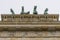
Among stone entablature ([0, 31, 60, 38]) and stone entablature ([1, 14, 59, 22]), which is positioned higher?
stone entablature ([1, 14, 59, 22])

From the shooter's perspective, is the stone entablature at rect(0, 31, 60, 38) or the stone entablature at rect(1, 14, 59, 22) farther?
the stone entablature at rect(1, 14, 59, 22)

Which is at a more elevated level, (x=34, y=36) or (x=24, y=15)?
(x=24, y=15)

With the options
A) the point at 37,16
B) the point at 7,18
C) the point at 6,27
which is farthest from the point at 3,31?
the point at 37,16

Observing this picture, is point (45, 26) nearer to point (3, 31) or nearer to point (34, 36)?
point (34, 36)

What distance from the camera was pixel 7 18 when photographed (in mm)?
17109

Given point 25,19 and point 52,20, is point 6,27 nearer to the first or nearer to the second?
point 25,19

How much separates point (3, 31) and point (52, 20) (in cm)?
361

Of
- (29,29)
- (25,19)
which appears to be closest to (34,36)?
(29,29)

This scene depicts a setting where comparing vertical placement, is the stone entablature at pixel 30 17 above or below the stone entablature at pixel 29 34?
above

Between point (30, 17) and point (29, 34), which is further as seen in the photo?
point (30, 17)

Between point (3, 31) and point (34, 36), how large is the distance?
2.16 m

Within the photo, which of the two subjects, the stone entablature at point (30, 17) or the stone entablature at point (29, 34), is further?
the stone entablature at point (30, 17)

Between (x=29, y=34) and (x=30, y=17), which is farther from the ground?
(x=30, y=17)

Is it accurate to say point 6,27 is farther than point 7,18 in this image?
No
